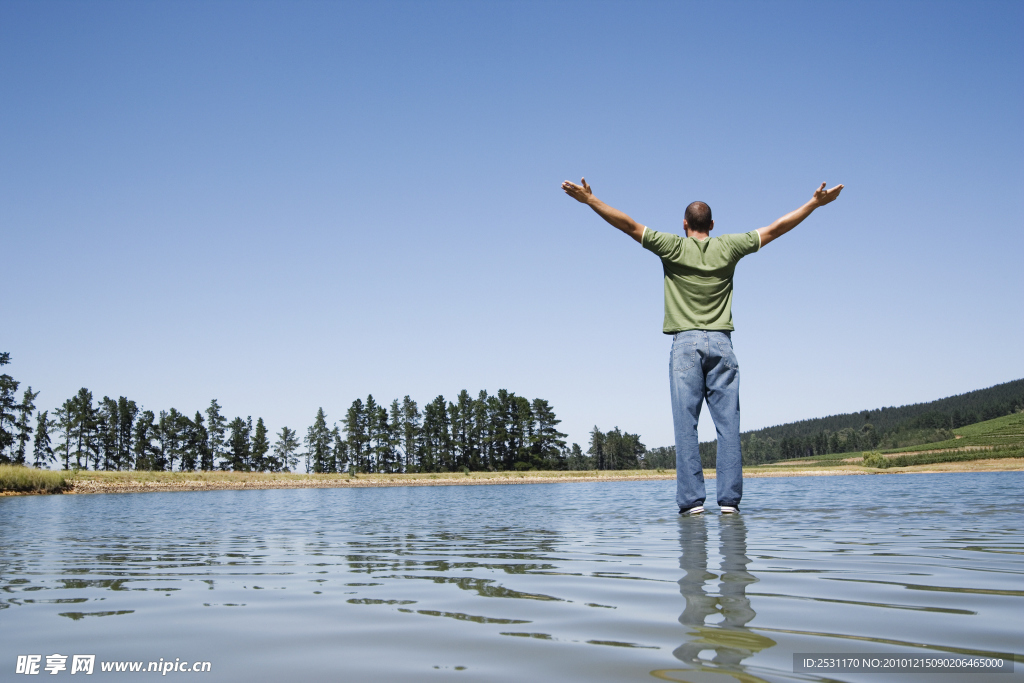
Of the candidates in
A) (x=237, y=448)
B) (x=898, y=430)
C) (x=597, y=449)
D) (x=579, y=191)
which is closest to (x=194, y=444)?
(x=237, y=448)

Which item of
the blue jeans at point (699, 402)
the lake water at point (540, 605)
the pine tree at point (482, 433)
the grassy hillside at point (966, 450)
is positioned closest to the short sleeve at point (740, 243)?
the blue jeans at point (699, 402)

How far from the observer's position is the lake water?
5.64 ft

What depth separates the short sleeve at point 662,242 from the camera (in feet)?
21.6

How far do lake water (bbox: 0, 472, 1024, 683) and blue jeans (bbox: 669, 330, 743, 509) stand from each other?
1255mm

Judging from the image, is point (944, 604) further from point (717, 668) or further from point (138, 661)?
point (138, 661)

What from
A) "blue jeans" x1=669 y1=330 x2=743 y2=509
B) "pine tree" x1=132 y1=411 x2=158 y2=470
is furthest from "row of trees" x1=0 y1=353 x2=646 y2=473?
"blue jeans" x1=669 y1=330 x2=743 y2=509

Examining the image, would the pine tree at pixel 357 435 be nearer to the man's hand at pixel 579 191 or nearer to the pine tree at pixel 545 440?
the pine tree at pixel 545 440

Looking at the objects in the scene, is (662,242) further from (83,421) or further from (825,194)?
(83,421)

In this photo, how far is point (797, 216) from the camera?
666 centimetres

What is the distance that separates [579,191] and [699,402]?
2529 mm

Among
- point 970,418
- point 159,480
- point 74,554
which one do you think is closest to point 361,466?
point 159,480

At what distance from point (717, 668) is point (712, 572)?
168 centimetres

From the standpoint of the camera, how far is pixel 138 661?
6.22 feet

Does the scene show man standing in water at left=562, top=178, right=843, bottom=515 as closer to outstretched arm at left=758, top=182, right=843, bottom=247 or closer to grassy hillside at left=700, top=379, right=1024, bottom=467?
outstretched arm at left=758, top=182, right=843, bottom=247
